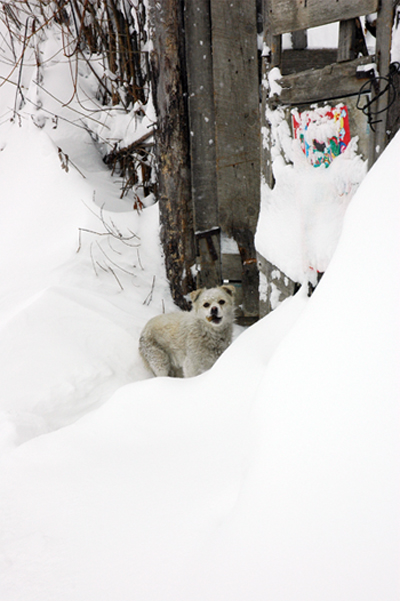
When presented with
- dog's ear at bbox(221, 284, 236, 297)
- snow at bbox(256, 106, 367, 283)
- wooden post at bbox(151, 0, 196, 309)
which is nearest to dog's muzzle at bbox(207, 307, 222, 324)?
dog's ear at bbox(221, 284, 236, 297)

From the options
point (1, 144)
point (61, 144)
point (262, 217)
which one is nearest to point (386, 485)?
point (262, 217)

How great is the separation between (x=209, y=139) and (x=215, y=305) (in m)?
1.87

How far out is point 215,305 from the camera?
13.6ft

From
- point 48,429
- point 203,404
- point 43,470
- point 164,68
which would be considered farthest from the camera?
point 164,68

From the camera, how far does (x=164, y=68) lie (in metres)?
4.66

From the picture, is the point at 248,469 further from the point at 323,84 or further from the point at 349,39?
the point at 349,39

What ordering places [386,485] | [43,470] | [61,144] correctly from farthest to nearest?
[61,144] → [43,470] → [386,485]

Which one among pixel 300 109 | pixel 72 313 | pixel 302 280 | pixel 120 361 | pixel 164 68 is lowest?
pixel 120 361

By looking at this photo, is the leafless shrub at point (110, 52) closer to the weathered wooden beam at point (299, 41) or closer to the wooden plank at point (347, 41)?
the weathered wooden beam at point (299, 41)

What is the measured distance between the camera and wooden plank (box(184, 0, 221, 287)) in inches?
173

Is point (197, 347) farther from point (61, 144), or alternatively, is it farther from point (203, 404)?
point (61, 144)

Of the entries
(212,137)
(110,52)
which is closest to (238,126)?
(212,137)

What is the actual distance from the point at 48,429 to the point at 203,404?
1.41 metres

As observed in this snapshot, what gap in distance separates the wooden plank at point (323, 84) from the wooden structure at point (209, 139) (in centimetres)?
129
